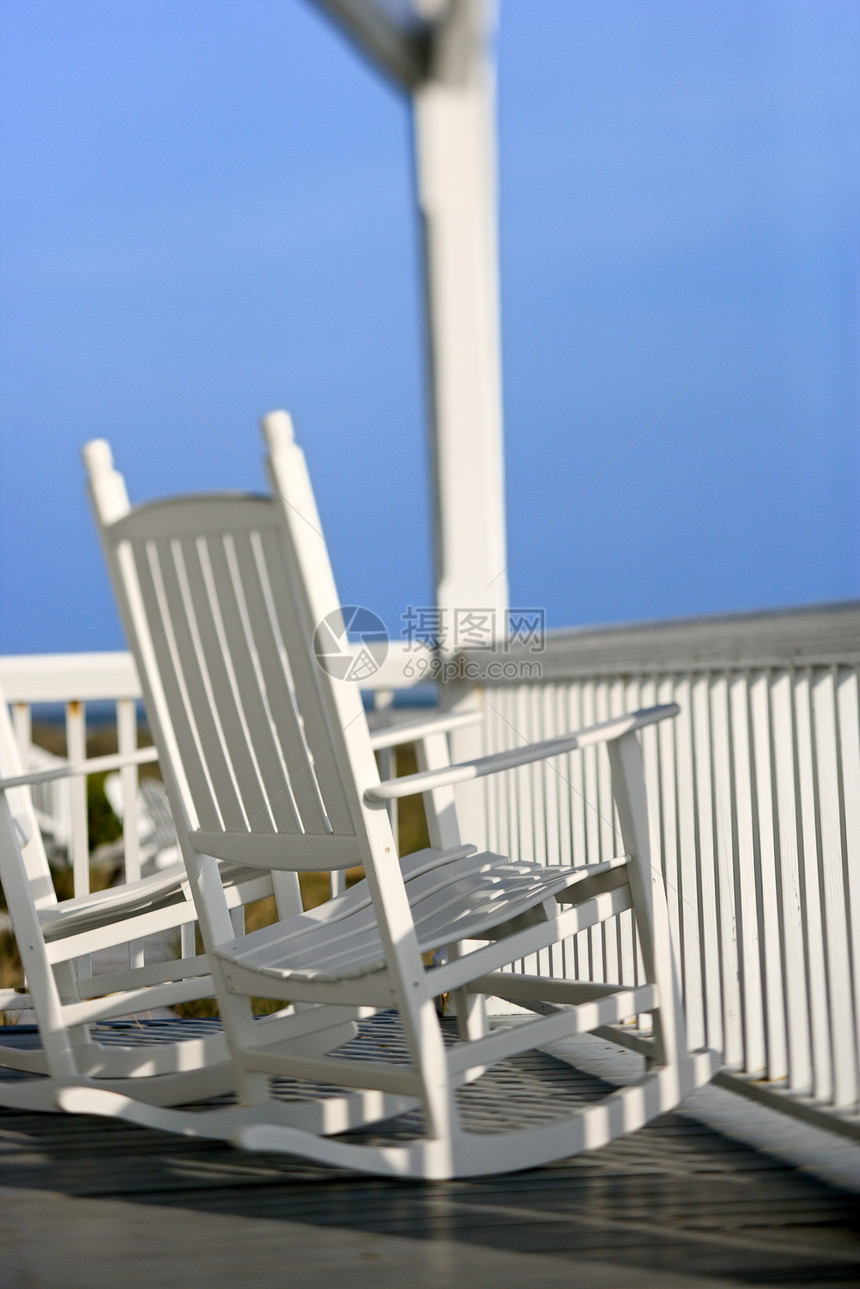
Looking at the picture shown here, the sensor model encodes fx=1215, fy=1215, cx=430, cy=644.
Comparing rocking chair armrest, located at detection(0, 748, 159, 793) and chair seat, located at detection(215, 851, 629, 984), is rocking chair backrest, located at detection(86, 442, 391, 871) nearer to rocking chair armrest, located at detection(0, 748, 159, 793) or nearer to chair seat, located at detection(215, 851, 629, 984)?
chair seat, located at detection(215, 851, 629, 984)

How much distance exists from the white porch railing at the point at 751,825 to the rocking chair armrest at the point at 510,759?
246 millimetres

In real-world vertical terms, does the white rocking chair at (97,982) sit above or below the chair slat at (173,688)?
below

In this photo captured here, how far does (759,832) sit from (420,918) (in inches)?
25.5

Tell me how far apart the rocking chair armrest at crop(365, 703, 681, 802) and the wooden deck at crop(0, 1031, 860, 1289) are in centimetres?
57

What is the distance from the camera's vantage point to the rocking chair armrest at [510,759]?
1.62 meters

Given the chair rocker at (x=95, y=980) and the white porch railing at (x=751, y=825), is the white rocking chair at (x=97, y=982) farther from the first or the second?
the white porch railing at (x=751, y=825)

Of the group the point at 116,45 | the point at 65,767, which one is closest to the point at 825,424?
the point at 116,45

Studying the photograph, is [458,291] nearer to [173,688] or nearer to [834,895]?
[173,688]

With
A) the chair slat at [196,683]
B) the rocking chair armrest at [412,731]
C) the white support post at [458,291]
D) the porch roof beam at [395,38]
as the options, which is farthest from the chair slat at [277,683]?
the porch roof beam at [395,38]

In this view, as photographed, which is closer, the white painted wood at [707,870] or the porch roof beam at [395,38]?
the white painted wood at [707,870]

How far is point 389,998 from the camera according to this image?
64.9 inches

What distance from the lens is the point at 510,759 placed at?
5.68ft

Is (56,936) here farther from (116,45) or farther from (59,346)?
(59,346)

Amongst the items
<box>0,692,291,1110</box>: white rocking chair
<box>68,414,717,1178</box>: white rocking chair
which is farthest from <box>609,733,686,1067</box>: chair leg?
<box>0,692,291,1110</box>: white rocking chair
